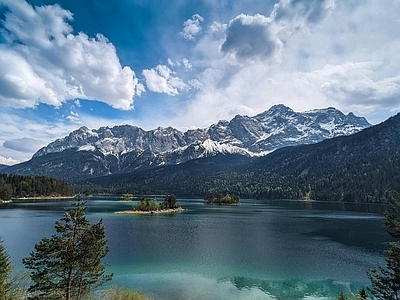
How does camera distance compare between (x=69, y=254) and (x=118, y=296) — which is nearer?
(x=69, y=254)

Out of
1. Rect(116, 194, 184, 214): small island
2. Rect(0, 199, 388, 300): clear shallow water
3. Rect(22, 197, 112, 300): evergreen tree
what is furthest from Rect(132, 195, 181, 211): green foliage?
Rect(22, 197, 112, 300): evergreen tree

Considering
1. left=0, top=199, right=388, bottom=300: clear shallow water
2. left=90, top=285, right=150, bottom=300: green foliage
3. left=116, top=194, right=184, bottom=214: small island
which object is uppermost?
left=116, top=194, right=184, bottom=214: small island

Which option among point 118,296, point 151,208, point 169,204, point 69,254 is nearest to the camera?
point 69,254

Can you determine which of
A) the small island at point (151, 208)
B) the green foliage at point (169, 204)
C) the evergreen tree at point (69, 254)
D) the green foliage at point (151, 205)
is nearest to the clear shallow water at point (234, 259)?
the evergreen tree at point (69, 254)

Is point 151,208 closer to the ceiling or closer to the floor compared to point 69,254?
closer to the floor

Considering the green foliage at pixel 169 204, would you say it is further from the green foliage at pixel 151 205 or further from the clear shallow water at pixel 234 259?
the clear shallow water at pixel 234 259

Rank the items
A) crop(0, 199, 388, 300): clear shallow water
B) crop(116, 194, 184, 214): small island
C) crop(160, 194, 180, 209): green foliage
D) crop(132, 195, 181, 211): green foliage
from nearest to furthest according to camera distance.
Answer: crop(0, 199, 388, 300): clear shallow water, crop(116, 194, 184, 214): small island, crop(132, 195, 181, 211): green foliage, crop(160, 194, 180, 209): green foliage

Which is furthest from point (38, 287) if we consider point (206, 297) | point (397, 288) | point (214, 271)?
point (397, 288)

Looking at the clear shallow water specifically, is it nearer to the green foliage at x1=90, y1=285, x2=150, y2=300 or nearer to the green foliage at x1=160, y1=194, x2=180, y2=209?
Answer: the green foliage at x1=90, y1=285, x2=150, y2=300

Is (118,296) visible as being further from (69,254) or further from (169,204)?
(169,204)

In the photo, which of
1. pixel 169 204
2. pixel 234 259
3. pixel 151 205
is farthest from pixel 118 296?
pixel 169 204

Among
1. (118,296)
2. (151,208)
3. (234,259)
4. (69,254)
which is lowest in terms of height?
(234,259)

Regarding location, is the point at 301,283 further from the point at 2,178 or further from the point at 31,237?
the point at 2,178

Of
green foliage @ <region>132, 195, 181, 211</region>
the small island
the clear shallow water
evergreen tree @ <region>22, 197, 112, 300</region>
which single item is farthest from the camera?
green foliage @ <region>132, 195, 181, 211</region>
